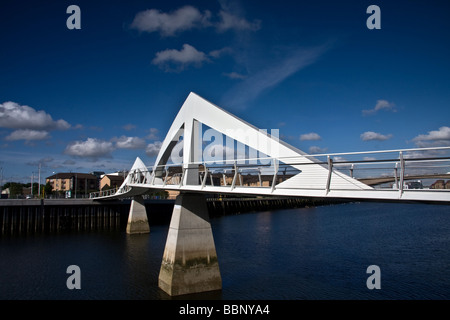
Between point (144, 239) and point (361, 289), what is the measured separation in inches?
1051

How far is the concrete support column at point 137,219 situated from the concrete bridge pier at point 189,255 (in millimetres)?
26166

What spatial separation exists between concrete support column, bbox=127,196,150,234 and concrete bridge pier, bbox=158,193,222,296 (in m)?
26.2

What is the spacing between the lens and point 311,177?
11.9 meters

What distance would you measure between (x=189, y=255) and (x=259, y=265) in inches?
297

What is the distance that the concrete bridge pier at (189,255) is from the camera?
1836cm

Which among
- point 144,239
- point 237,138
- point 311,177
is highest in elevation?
point 237,138

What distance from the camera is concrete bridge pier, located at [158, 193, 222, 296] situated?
18.4 m

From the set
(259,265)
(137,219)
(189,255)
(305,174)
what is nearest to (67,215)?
(137,219)

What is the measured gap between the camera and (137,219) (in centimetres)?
4525

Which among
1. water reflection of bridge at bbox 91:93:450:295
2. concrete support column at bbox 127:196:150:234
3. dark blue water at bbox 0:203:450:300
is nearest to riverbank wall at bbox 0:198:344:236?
dark blue water at bbox 0:203:450:300
